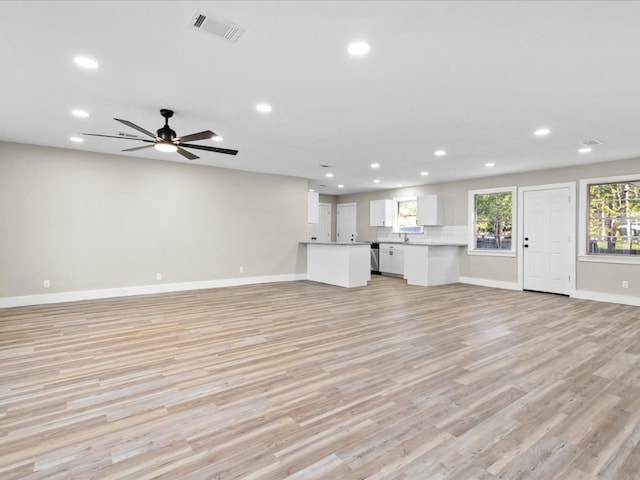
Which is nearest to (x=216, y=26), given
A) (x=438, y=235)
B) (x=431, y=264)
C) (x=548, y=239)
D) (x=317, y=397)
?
(x=317, y=397)

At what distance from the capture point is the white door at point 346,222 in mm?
11664

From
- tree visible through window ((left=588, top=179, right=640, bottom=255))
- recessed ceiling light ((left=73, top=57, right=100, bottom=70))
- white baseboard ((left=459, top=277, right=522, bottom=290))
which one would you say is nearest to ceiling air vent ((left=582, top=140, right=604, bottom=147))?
tree visible through window ((left=588, top=179, right=640, bottom=255))

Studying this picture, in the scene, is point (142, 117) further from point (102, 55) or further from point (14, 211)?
point (14, 211)

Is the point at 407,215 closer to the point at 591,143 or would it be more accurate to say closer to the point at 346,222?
the point at 346,222

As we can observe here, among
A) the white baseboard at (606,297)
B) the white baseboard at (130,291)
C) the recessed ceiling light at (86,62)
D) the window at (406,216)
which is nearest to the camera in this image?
the recessed ceiling light at (86,62)

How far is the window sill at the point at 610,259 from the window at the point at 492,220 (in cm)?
133

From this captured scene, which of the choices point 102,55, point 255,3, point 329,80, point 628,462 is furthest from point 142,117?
point 628,462

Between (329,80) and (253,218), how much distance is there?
5250 mm

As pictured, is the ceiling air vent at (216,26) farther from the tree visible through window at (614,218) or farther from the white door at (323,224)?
the white door at (323,224)

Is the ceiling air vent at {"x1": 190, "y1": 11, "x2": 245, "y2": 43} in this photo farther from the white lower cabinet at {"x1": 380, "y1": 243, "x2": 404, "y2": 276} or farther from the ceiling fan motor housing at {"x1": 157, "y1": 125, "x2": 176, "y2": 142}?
Result: the white lower cabinet at {"x1": 380, "y1": 243, "x2": 404, "y2": 276}

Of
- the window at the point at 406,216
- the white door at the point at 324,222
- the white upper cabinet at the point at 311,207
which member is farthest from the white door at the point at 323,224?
the window at the point at 406,216

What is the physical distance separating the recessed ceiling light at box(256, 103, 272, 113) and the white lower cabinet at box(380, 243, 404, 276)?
6.47m

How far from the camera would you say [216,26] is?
233 centimetres

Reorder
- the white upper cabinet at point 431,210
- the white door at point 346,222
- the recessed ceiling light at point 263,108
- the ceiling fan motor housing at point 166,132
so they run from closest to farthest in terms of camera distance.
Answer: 1. the recessed ceiling light at point 263,108
2. the ceiling fan motor housing at point 166,132
3. the white upper cabinet at point 431,210
4. the white door at point 346,222
